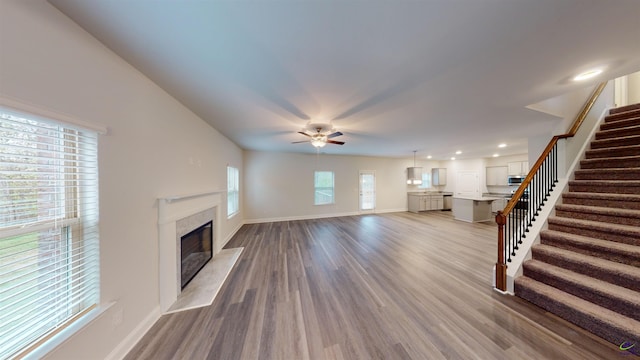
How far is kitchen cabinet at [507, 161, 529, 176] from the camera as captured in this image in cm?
661

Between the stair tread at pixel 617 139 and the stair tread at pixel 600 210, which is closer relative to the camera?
the stair tread at pixel 600 210

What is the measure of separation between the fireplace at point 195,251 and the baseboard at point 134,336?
0.54 metres

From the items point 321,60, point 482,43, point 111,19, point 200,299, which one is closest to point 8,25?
point 111,19

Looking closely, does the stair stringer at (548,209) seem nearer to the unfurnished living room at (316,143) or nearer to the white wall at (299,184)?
the unfurnished living room at (316,143)

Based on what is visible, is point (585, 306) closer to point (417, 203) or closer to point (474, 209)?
point (474, 209)

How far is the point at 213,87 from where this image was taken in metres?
2.08

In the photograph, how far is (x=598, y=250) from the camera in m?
2.13

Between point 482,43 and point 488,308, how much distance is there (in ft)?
8.72

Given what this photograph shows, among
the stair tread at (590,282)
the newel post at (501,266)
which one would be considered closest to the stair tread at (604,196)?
the stair tread at (590,282)

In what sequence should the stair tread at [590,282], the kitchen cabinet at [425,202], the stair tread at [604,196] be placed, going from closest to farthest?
1. the stair tread at [590,282]
2. the stair tread at [604,196]
3. the kitchen cabinet at [425,202]

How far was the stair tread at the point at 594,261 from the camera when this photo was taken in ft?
6.08

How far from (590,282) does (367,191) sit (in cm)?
589

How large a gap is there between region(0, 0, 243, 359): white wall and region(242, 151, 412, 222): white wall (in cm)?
377

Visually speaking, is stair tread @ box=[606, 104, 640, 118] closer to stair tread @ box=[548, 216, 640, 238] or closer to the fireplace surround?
stair tread @ box=[548, 216, 640, 238]
